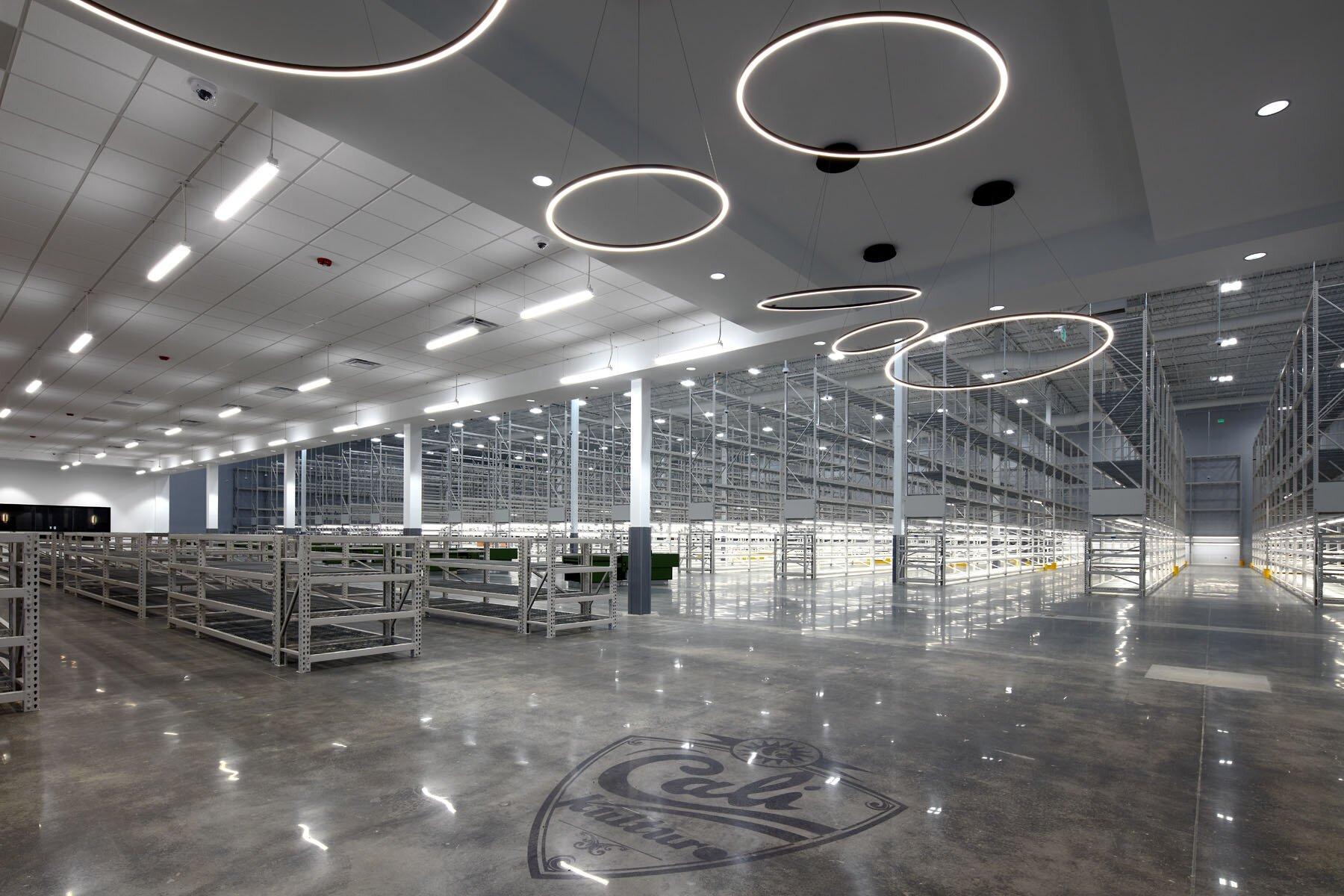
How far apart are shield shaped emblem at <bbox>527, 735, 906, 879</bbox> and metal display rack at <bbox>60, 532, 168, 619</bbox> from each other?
9166mm

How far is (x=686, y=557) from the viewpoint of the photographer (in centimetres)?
2314

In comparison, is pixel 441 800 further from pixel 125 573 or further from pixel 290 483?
pixel 290 483

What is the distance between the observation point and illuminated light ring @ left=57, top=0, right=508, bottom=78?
137 inches

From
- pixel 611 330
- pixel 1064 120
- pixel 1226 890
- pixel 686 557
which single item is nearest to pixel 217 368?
pixel 611 330

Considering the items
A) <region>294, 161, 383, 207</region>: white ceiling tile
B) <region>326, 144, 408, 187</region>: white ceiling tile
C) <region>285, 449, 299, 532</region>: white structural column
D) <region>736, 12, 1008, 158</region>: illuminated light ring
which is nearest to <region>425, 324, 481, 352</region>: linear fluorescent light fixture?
<region>294, 161, 383, 207</region>: white ceiling tile

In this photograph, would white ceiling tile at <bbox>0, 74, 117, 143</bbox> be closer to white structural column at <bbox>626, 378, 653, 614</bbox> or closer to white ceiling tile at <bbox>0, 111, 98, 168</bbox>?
white ceiling tile at <bbox>0, 111, 98, 168</bbox>

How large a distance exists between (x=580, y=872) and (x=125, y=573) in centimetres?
1448

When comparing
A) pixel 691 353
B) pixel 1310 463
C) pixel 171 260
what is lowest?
pixel 1310 463

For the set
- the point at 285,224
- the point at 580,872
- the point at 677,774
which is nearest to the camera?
the point at 580,872

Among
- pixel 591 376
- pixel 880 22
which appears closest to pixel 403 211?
pixel 880 22

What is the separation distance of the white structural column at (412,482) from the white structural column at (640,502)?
27.7ft

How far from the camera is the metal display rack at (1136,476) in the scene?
16734 mm

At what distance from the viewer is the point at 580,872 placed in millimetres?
2949

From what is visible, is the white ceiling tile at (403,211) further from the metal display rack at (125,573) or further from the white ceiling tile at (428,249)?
the metal display rack at (125,573)
